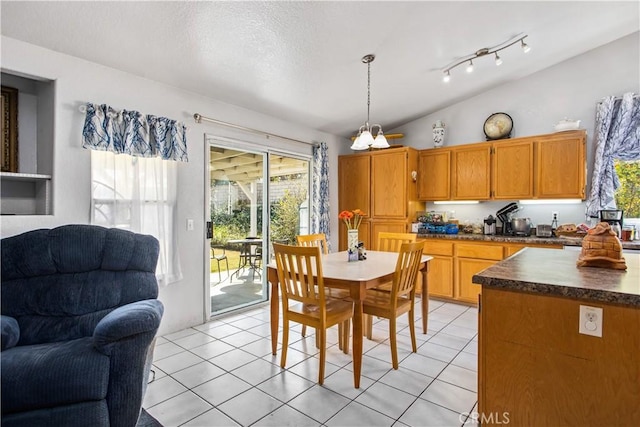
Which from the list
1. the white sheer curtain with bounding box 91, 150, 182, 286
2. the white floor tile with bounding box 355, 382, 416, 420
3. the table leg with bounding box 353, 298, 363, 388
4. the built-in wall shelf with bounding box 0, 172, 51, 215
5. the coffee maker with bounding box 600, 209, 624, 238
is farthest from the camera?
the coffee maker with bounding box 600, 209, 624, 238

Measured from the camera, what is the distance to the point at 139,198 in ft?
9.37

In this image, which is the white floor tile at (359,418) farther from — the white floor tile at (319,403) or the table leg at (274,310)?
the table leg at (274,310)

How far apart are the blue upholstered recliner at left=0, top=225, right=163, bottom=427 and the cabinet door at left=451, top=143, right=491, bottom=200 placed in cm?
388

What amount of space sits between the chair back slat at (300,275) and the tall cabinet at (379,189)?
8.25 ft

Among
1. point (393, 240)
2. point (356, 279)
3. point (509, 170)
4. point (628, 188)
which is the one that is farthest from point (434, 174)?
point (356, 279)

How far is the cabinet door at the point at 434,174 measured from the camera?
454 cm

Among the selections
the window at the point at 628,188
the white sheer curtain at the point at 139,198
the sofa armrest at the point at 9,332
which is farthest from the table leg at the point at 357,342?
the window at the point at 628,188

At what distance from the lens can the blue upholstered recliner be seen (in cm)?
145

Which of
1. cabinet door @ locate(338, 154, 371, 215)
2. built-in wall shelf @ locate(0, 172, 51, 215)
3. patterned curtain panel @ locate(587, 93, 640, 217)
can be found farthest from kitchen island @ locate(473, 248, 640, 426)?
cabinet door @ locate(338, 154, 371, 215)

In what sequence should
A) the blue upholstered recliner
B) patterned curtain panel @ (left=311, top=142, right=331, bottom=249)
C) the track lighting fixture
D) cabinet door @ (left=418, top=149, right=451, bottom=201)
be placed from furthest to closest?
patterned curtain panel @ (left=311, top=142, right=331, bottom=249) → cabinet door @ (left=418, top=149, right=451, bottom=201) → the track lighting fixture → the blue upholstered recliner

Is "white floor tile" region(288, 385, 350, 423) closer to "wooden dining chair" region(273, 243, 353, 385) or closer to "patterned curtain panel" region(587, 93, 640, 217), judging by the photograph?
"wooden dining chair" region(273, 243, 353, 385)

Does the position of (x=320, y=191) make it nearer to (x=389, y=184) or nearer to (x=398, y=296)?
(x=389, y=184)

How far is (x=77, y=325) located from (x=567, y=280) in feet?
8.77

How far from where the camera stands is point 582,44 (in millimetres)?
3678
